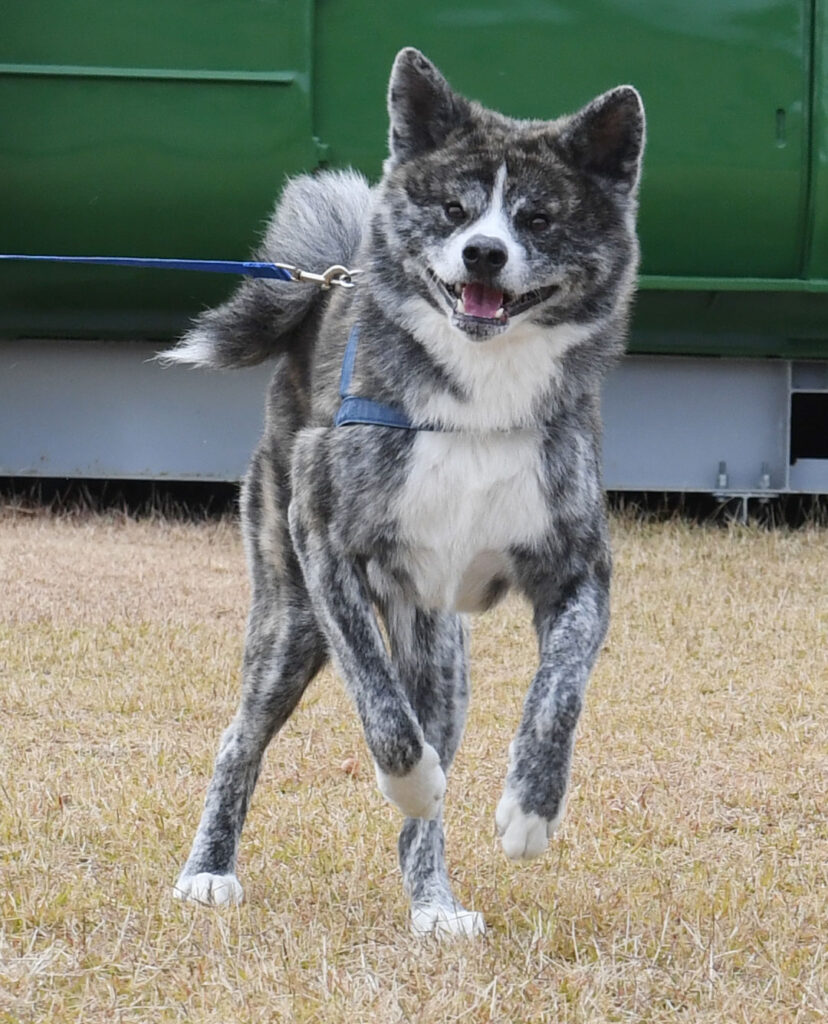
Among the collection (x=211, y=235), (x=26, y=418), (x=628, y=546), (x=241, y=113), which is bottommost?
(x=628, y=546)

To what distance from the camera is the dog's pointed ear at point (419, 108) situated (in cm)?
345

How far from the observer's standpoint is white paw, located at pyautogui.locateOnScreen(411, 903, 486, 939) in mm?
3139

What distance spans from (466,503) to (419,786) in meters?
0.57

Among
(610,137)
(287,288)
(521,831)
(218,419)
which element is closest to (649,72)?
(218,419)

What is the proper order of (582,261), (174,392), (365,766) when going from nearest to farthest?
1. (582,261)
2. (365,766)
3. (174,392)

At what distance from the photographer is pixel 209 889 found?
3.43 m

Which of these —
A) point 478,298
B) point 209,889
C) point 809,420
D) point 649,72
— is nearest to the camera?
point 478,298

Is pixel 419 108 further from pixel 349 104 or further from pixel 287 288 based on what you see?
pixel 349 104

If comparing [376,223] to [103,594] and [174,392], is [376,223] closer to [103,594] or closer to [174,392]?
[103,594]

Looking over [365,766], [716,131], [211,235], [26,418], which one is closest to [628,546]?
[716,131]

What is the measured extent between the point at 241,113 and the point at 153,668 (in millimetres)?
3208

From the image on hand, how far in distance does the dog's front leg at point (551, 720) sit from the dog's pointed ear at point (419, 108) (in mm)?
997

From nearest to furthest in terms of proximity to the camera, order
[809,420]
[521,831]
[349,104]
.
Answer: [521,831] < [349,104] < [809,420]

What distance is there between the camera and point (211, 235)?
324 inches
